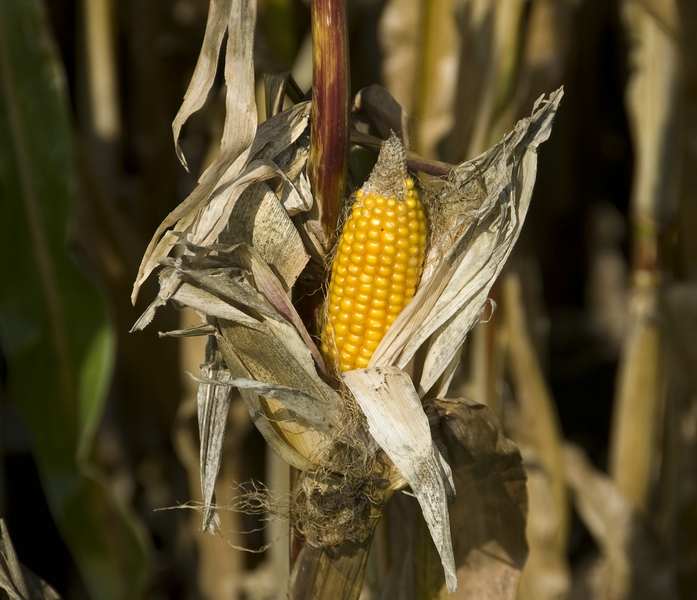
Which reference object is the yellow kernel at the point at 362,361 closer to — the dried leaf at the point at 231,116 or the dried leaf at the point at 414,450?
the dried leaf at the point at 414,450

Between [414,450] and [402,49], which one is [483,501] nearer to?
[414,450]

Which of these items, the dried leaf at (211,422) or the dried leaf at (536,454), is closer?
the dried leaf at (211,422)

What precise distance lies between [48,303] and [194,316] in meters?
0.22

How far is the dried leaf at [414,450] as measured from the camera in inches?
19.0

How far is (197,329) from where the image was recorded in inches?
20.8

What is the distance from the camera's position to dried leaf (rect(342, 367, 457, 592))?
0.48 m

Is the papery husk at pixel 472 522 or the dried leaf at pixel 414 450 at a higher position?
the dried leaf at pixel 414 450

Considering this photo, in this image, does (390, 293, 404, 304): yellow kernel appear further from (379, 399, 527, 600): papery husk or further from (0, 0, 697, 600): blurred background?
(0, 0, 697, 600): blurred background

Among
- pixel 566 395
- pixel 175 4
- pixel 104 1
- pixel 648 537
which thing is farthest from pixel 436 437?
pixel 566 395

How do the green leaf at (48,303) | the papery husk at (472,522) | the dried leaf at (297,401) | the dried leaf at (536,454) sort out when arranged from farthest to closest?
1. the dried leaf at (536,454)
2. the green leaf at (48,303)
3. the papery husk at (472,522)
4. the dried leaf at (297,401)

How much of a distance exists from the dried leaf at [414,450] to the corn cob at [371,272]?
0.05m

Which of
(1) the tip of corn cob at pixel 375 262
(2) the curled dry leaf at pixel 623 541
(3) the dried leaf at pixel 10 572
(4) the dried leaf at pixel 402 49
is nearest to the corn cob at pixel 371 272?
(1) the tip of corn cob at pixel 375 262

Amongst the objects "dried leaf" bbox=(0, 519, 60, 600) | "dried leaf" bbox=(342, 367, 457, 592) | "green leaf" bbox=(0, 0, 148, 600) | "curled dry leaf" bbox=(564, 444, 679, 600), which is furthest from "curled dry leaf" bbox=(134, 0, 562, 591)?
"curled dry leaf" bbox=(564, 444, 679, 600)

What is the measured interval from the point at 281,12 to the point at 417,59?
0.66ft
